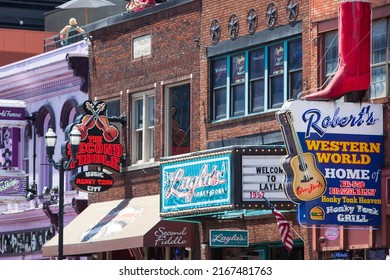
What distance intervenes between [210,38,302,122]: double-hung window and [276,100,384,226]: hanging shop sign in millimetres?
3627

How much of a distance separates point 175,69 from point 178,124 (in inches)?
61.1

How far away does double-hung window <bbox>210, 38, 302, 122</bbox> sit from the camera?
1106 inches

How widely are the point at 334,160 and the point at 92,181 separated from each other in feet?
36.8

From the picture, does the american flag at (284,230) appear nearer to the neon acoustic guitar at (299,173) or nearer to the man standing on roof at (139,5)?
the neon acoustic guitar at (299,173)

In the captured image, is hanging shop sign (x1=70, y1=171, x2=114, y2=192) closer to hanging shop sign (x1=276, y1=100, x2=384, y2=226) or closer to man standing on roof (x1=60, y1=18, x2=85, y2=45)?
man standing on roof (x1=60, y1=18, x2=85, y2=45)

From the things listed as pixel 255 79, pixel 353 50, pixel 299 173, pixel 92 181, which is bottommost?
pixel 299 173

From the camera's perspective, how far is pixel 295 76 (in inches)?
1101

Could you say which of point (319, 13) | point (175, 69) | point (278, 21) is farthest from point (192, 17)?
point (319, 13)

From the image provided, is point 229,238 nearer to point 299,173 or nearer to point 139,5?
point 299,173

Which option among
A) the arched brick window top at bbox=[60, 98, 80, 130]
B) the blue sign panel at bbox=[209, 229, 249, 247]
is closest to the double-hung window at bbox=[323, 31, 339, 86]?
the blue sign panel at bbox=[209, 229, 249, 247]

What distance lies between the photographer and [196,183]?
28.7 meters

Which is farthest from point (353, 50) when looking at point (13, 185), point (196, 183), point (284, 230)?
point (13, 185)

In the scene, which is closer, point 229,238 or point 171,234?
point 229,238

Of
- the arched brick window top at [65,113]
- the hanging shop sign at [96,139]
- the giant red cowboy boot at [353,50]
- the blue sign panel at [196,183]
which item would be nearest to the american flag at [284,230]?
the blue sign panel at [196,183]
